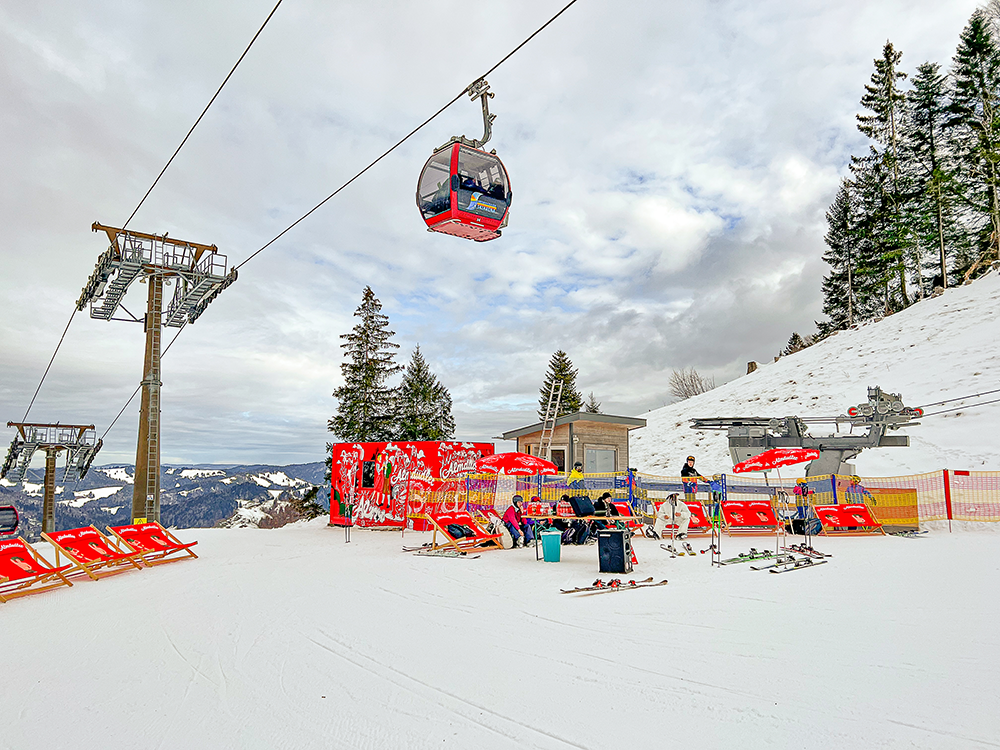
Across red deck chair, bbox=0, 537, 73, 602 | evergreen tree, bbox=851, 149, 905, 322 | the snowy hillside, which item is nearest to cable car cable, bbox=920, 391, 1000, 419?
the snowy hillside

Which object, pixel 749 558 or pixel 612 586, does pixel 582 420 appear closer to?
pixel 749 558

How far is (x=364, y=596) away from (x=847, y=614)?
575cm

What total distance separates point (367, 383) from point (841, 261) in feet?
141

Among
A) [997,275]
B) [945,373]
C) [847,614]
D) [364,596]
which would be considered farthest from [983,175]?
[364,596]

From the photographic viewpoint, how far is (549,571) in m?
10.5

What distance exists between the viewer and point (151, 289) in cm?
1797

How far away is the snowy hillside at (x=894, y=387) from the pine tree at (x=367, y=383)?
14.7 m

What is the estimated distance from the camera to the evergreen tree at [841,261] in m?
52.1

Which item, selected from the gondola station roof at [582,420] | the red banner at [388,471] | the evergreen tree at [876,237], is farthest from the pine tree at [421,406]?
the evergreen tree at [876,237]

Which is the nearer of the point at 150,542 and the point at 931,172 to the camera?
the point at 150,542

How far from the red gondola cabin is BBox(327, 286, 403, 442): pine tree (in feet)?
80.8

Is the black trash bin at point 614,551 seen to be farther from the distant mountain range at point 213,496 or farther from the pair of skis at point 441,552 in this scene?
the distant mountain range at point 213,496

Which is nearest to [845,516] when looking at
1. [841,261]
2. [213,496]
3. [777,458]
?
[777,458]

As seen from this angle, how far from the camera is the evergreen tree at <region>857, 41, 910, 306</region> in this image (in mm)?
45250
